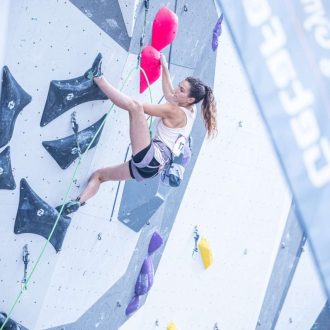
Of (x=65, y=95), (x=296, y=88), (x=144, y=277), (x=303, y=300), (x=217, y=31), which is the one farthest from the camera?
(x=303, y=300)

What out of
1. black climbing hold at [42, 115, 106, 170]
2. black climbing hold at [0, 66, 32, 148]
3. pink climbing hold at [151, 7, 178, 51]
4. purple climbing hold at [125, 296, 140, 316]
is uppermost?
pink climbing hold at [151, 7, 178, 51]

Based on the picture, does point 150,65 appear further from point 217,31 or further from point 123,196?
point 123,196

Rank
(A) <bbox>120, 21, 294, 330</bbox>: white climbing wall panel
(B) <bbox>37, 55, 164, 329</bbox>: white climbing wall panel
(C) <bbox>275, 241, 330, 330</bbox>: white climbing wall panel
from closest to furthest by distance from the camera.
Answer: (B) <bbox>37, 55, 164, 329</bbox>: white climbing wall panel < (A) <bbox>120, 21, 294, 330</bbox>: white climbing wall panel < (C) <bbox>275, 241, 330, 330</bbox>: white climbing wall panel

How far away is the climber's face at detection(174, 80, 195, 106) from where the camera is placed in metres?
3.12

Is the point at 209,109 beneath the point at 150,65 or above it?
beneath

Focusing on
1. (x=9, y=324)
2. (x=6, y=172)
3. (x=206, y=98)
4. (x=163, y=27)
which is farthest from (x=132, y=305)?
(x=163, y=27)

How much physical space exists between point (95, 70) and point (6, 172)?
588 mm

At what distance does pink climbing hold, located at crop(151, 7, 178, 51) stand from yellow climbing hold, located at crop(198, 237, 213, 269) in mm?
1196

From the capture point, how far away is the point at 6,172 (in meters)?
3.07

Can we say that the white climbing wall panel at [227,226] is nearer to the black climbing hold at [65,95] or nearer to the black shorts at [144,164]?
the black shorts at [144,164]

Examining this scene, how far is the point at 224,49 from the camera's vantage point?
3723 mm

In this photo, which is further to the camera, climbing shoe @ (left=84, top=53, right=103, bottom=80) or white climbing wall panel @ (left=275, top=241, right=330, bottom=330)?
white climbing wall panel @ (left=275, top=241, right=330, bottom=330)

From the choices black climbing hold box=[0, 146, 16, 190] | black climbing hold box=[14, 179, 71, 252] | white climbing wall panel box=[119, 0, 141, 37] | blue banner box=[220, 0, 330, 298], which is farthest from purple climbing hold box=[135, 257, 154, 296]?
blue banner box=[220, 0, 330, 298]

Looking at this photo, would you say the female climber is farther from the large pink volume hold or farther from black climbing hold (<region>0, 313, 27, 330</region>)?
black climbing hold (<region>0, 313, 27, 330</region>)
